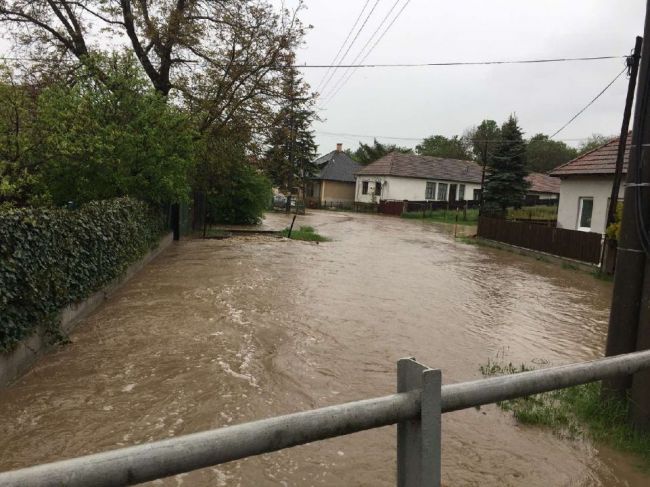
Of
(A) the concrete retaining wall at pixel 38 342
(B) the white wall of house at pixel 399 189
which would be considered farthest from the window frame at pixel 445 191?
(A) the concrete retaining wall at pixel 38 342

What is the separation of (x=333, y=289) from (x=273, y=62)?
1065cm

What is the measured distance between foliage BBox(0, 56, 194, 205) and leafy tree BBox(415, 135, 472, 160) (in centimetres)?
6951

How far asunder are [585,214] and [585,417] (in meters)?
17.8

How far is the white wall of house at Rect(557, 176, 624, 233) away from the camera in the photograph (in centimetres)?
1903

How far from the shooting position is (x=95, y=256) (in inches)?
332

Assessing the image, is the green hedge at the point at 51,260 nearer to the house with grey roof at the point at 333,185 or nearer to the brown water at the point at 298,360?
the brown water at the point at 298,360

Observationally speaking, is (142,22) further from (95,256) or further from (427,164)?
(427,164)

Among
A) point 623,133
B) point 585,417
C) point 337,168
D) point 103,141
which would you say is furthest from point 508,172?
point 585,417

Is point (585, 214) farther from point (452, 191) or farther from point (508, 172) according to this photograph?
point (452, 191)

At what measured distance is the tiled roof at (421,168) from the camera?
161ft

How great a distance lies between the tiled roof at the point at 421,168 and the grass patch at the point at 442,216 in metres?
5.32

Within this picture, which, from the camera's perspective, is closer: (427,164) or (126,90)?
(126,90)

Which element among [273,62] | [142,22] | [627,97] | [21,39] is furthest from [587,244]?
[21,39]

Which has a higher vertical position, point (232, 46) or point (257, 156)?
point (232, 46)
